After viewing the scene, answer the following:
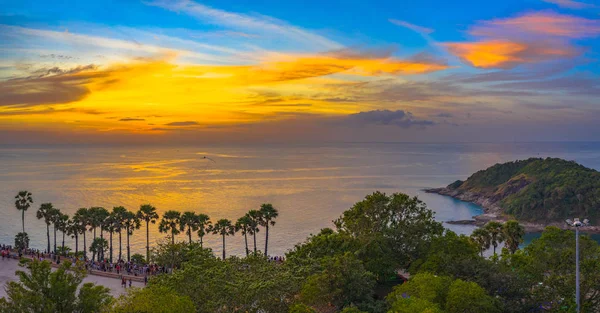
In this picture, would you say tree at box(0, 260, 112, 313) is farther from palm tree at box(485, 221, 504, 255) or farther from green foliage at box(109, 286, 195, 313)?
palm tree at box(485, 221, 504, 255)

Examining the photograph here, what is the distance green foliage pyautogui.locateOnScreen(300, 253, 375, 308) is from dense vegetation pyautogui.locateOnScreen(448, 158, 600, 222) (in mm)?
89424

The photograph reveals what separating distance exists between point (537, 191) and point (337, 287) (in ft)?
321

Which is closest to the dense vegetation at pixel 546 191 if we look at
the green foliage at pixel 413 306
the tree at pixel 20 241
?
the green foliage at pixel 413 306

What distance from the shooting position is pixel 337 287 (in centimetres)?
2947

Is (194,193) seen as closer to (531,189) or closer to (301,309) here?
(531,189)

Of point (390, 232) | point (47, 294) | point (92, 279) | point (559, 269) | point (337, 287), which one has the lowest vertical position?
point (92, 279)

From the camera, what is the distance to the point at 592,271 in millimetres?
28000

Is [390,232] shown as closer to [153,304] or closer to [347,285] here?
[347,285]

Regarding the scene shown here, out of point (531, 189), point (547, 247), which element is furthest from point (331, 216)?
point (547, 247)

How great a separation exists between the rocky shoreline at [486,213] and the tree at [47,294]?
93.5 m

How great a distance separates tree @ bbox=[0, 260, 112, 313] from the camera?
62.4 feet

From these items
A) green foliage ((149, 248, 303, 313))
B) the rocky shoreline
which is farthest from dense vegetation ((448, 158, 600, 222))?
green foliage ((149, 248, 303, 313))

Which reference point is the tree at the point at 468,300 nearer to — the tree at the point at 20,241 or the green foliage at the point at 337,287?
the green foliage at the point at 337,287

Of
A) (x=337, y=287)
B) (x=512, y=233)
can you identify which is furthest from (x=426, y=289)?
(x=512, y=233)
